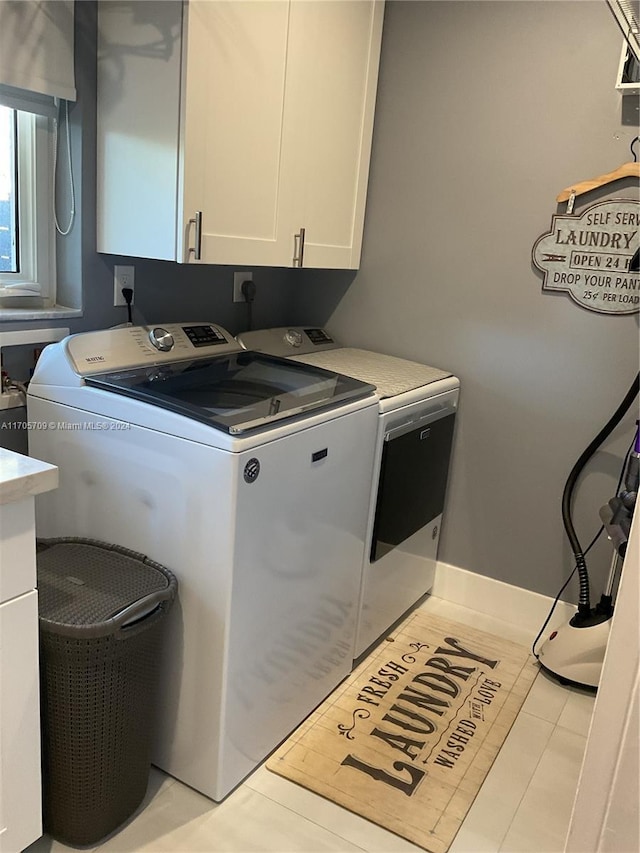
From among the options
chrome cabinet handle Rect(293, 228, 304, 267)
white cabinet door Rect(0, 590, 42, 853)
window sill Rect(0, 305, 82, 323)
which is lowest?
white cabinet door Rect(0, 590, 42, 853)

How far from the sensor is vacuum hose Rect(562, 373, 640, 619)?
7.67 ft

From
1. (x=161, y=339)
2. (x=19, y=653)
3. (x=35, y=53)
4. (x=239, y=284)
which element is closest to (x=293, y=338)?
(x=239, y=284)

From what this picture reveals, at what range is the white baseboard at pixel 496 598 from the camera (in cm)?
266

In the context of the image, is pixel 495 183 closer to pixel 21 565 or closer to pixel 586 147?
pixel 586 147

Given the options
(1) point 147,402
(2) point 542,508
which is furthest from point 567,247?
(1) point 147,402

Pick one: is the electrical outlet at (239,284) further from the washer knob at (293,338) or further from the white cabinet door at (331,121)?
the white cabinet door at (331,121)

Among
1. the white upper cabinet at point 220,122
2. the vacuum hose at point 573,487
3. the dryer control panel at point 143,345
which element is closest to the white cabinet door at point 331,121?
the white upper cabinet at point 220,122

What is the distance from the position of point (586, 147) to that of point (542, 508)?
127cm

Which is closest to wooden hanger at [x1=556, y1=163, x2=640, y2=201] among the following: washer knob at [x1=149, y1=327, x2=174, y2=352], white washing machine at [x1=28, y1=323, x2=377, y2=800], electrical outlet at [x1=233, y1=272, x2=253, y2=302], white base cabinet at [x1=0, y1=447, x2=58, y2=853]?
white washing machine at [x1=28, y1=323, x2=377, y2=800]

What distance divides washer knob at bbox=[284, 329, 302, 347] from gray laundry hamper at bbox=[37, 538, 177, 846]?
114cm

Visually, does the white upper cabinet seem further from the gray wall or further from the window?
the gray wall

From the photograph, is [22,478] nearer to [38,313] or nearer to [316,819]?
[38,313]

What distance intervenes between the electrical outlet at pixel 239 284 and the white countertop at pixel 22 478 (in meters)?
1.40

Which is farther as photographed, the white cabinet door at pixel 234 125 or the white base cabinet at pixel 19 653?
the white cabinet door at pixel 234 125
